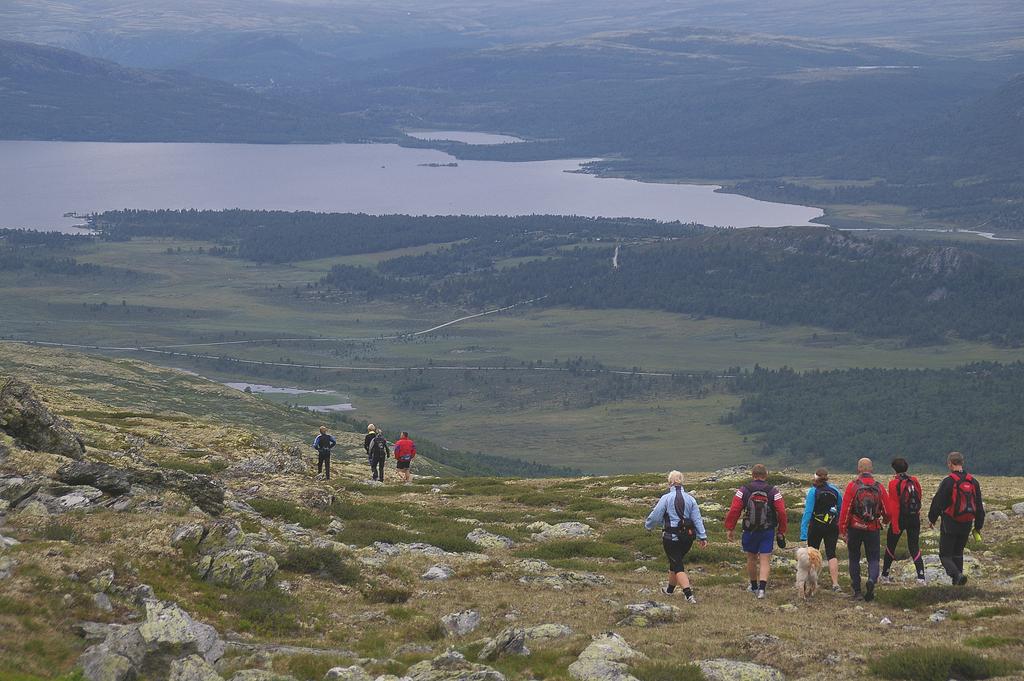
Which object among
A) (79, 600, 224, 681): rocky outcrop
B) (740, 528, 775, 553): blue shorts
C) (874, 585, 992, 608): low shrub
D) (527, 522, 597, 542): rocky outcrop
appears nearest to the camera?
(79, 600, 224, 681): rocky outcrop

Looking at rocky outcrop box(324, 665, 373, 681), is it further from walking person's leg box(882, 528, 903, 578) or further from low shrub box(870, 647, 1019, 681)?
walking person's leg box(882, 528, 903, 578)

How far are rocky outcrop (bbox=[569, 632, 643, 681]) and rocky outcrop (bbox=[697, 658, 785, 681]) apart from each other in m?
1.25

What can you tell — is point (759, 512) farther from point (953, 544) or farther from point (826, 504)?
point (953, 544)

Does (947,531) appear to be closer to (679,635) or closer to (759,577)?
(759,577)

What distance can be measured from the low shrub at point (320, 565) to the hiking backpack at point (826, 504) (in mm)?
10165

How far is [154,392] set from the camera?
117562mm

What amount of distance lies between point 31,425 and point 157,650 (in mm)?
16208

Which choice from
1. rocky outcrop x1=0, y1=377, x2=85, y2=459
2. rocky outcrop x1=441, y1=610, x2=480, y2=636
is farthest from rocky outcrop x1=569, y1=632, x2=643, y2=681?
rocky outcrop x1=0, y1=377, x2=85, y2=459

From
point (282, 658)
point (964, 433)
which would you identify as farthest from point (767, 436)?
point (282, 658)

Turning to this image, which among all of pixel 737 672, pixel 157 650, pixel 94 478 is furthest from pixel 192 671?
pixel 94 478

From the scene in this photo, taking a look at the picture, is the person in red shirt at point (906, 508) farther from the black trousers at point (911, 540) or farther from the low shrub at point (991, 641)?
the low shrub at point (991, 641)

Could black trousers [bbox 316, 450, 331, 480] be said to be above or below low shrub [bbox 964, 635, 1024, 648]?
below

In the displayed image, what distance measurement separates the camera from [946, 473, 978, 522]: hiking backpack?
93.0 ft

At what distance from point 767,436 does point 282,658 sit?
135393mm
